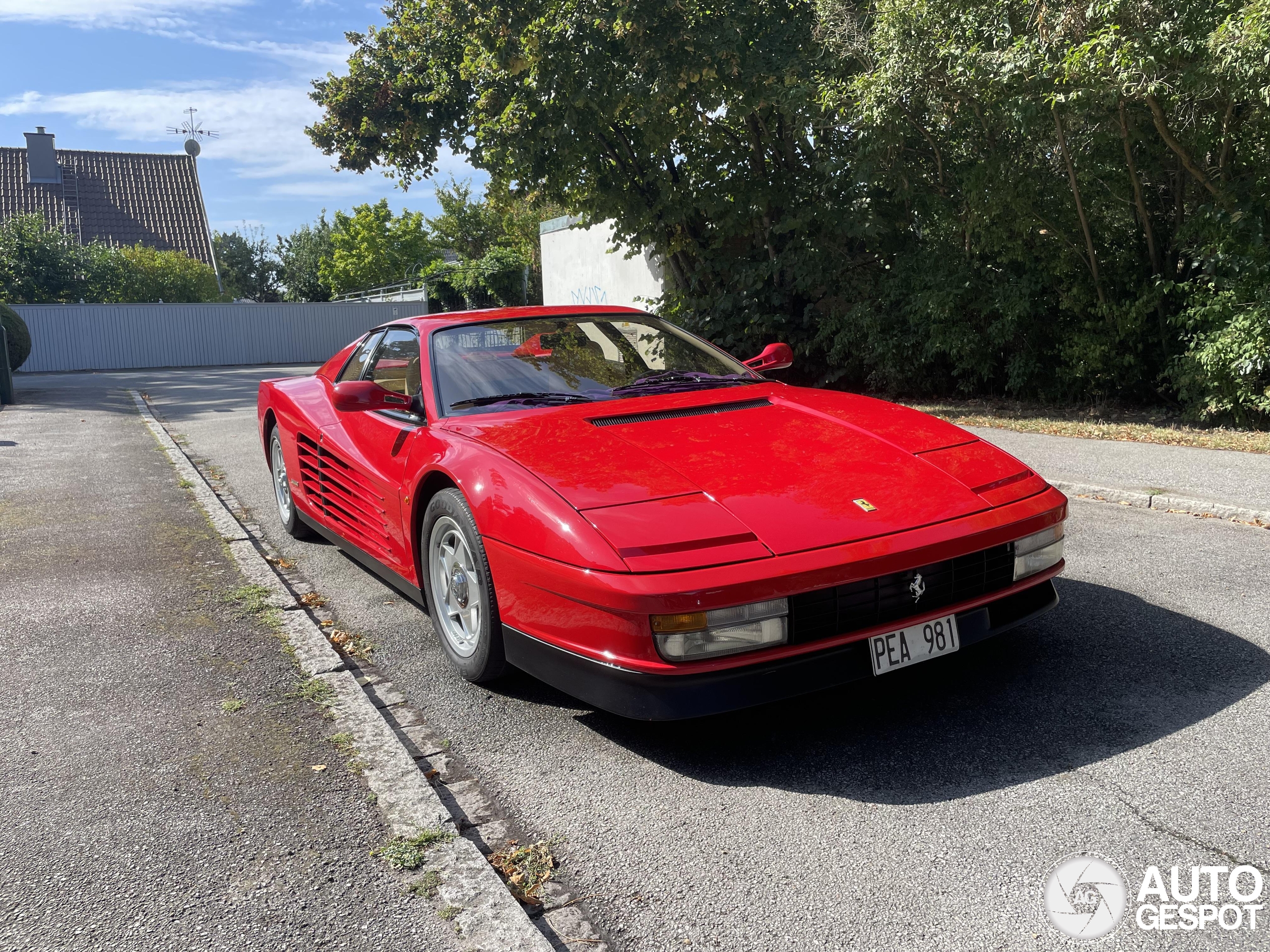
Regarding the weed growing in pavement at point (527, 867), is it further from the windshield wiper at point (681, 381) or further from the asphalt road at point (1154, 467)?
the asphalt road at point (1154, 467)

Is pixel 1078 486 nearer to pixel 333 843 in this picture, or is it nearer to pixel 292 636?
pixel 292 636

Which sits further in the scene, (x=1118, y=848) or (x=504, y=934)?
(x=1118, y=848)

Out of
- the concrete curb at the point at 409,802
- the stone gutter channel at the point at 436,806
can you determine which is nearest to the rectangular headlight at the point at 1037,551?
the stone gutter channel at the point at 436,806

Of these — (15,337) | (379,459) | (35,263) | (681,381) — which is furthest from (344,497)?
(35,263)

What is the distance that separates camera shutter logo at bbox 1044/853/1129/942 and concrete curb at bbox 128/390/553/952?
1.15 metres

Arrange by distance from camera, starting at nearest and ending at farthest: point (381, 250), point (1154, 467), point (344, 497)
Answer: point (344, 497), point (1154, 467), point (381, 250)

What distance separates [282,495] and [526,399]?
9.52 feet

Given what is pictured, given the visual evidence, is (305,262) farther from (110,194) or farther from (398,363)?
(398,363)

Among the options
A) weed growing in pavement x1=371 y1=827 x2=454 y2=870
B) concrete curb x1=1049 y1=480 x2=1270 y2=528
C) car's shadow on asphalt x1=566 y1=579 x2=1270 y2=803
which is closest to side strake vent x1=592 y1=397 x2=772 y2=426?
car's shadow on asphalt x1=566 y1=579 x2=1270 y2=803

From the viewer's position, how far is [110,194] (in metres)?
43.8

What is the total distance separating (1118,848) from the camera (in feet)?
8.03

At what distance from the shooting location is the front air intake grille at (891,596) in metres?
2.91

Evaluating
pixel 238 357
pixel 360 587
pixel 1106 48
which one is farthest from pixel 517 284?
pixel 360 587

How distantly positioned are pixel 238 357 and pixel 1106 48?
1166 inches
